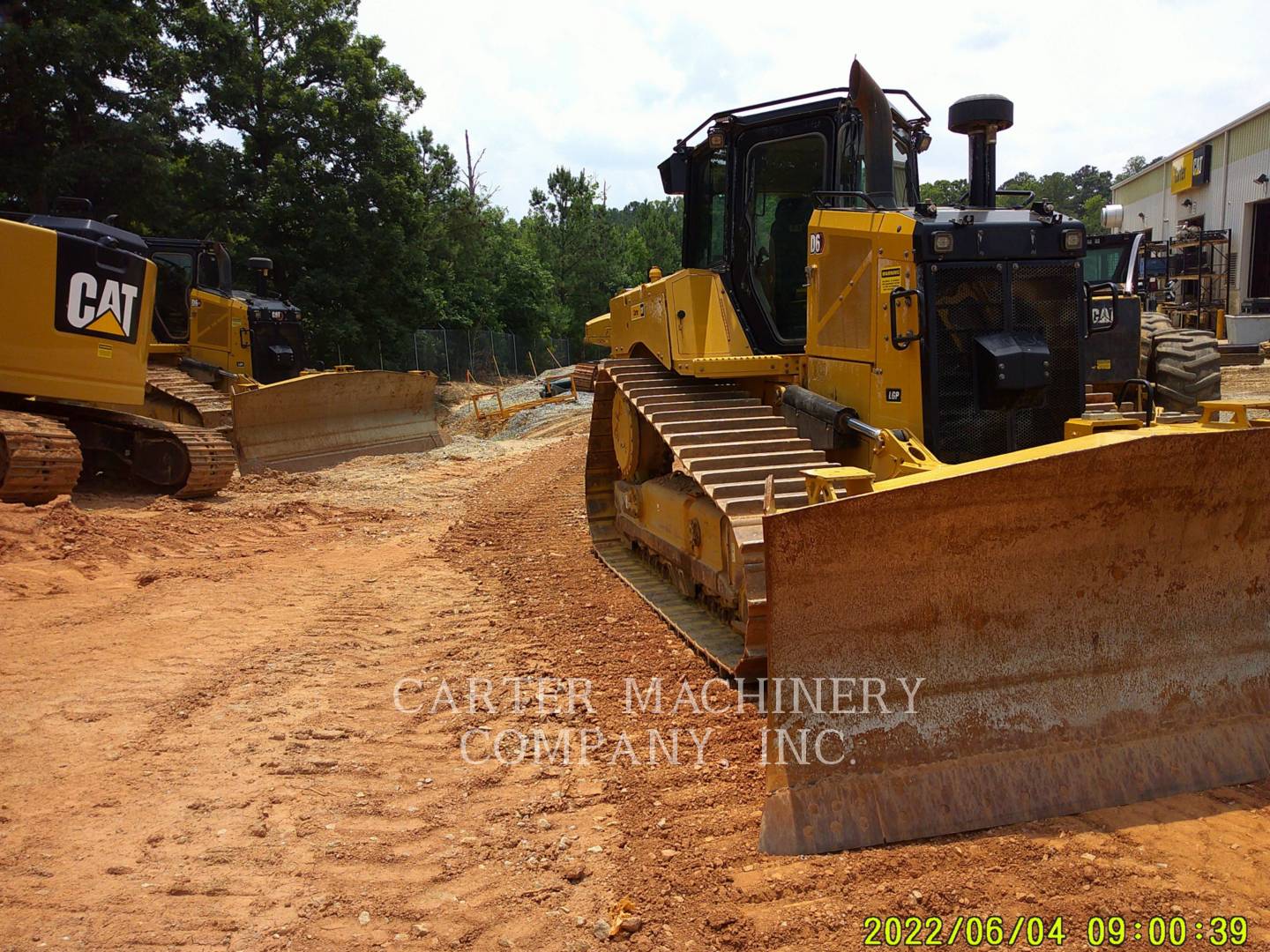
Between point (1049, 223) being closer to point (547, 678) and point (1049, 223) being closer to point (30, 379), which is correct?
point (547, 678)

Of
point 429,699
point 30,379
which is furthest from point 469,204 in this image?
point 429,699

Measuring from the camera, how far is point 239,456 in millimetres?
12375

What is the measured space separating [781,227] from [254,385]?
9999 millimetres

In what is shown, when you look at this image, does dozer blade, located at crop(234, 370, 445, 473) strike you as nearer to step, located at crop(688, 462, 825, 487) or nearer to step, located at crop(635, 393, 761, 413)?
step, located at crop(635, 393, 761, 413)

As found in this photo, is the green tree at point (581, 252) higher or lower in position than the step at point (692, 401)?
higher

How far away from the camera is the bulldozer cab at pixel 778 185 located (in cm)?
555

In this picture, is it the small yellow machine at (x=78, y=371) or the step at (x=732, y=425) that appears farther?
the small yellow machine at (x=78, y=371)

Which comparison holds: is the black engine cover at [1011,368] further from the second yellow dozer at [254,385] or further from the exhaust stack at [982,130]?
the second yellow dozer at [254,385]

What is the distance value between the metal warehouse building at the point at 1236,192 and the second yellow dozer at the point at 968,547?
88.3 ft

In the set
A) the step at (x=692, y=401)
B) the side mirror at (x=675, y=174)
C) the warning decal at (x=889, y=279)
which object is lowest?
the step at (x=692, y=401)

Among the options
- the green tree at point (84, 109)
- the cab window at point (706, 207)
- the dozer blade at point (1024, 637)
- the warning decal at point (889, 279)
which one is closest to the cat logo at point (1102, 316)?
the warning decal at point (889, 279)

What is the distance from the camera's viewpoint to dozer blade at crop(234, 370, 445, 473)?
41.1ft

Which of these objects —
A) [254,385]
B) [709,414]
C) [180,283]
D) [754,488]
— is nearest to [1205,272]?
[254,385]

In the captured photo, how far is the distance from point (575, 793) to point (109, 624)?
11.0 ft
